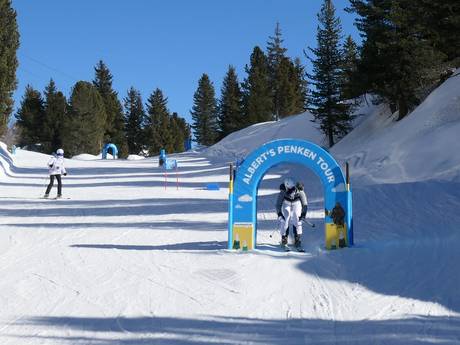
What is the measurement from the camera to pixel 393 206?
14438mm

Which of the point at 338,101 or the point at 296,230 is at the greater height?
the point at 338,101

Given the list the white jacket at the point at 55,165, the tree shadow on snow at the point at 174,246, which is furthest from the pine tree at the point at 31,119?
the tree shadow on snow at the point at 174,246

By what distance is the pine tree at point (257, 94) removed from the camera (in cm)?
6153

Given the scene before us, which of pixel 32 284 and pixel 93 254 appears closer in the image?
pixel 32 284

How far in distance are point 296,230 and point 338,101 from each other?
28.5 metres

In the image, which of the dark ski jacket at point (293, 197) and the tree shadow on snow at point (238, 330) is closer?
the tree shadow on snow at point (238, 330)

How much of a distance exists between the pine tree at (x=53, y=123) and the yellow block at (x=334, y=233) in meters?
62.0

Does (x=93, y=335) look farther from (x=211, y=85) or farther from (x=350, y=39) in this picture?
(x=211, y=85)

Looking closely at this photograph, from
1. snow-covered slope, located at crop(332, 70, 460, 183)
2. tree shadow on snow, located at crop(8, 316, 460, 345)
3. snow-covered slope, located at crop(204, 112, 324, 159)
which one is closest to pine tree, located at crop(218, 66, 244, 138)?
snow-covered slope, located at crop(204, 112, 324, 159)

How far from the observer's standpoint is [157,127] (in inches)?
3135

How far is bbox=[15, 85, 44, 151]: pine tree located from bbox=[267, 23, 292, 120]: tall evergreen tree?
3243cm

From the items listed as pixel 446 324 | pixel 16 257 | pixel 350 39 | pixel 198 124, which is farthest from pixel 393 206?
pixel 198 124

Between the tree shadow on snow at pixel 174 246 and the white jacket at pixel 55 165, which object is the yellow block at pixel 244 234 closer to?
the tree shadow on snow at pixel 174 246

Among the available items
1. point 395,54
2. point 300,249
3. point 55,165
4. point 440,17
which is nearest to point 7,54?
point 55,165
